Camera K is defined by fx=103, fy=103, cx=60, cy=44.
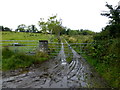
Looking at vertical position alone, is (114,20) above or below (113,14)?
below

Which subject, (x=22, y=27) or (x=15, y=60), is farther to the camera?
(x=22, y=27)

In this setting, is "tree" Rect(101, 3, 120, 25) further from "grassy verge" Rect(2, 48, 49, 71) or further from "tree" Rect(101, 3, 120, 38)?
"grassy verge" Rect(2, 48, 49, 71)

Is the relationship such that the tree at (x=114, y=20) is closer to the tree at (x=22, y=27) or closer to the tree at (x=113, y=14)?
the tree at (x=113, y=14)

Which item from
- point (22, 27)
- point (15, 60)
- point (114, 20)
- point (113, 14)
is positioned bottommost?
point (15, 60)

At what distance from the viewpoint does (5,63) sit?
6.86m

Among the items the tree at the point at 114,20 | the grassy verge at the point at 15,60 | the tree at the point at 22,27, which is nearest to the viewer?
the grassy verge at the point at 15,60

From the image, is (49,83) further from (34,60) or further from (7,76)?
(34,60)

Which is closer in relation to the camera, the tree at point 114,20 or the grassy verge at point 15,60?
the grassy verge at point 15,60

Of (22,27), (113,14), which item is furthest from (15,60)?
(22,27)

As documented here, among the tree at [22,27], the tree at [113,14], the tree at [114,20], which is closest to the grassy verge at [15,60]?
the tree at [114,20]

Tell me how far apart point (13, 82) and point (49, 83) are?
1.64m

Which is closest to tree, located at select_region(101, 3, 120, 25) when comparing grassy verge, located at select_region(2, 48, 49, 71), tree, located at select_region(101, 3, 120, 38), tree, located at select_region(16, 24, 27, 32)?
tree, located at select_region(101, 3, 120, 38)

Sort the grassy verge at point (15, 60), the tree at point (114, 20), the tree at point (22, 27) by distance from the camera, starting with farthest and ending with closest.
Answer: the tree at point (22, 27), the tree at point (114, 20), the grassy verge at point (15, 60)

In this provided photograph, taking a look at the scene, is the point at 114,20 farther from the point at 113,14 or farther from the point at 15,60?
the point at 15,60
